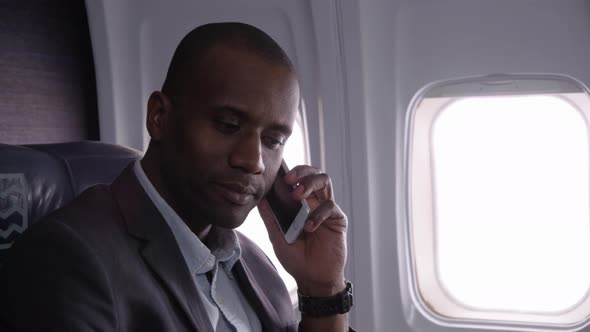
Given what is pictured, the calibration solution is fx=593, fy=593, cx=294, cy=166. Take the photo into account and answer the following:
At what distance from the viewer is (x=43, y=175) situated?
1575 millimetres

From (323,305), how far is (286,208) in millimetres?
301

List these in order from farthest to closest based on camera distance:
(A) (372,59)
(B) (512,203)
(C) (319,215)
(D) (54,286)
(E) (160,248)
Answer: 1. (B) (512,203)
2. (A) (372,59)
3. (C) (319,215)
4. (E) (160,248)
5. (D) (54,286)

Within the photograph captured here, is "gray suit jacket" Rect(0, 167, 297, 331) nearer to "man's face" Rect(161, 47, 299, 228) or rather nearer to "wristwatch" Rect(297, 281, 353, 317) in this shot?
"man's face" Rect(161, 47, 299, 228)

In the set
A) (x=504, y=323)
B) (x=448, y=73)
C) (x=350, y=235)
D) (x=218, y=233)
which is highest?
(x=448, y=73)

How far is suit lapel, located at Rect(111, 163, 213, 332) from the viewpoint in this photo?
1203mm

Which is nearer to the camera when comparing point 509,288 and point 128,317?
point 128,317

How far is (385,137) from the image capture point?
287 cm

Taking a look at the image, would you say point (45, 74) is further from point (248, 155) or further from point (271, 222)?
point (248, 155)

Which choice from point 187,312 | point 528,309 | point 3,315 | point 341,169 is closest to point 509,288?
point 528,309

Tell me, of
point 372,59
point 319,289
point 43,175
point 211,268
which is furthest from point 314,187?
point 372,59

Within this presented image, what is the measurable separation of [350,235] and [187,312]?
1898 mm

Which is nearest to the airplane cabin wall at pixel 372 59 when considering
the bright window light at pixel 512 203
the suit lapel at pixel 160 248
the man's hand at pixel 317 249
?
the bright window light at pixel 512 203

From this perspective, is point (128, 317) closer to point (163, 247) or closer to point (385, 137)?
point (163, 247)

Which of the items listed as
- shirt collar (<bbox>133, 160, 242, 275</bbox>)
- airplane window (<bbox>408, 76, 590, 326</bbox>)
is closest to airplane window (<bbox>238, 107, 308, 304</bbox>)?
airplane window (<bbox>408, 76, 590, 326</bbox>)
